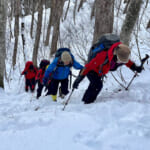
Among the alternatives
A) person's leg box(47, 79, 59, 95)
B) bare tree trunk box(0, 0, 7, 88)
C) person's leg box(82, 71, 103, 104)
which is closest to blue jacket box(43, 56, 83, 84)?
person's leg box(47, 79, 59, 95)

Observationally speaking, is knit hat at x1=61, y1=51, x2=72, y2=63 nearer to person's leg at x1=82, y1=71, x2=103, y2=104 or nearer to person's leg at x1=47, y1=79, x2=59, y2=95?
person's leg at x1=82, y1=71, x2=103, y2=104

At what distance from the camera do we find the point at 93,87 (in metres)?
3.35

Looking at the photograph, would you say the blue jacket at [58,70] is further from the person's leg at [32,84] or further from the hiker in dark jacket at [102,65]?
the person's leg at [32,84]

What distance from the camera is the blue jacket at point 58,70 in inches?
145

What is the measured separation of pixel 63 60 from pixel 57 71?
0.52 m

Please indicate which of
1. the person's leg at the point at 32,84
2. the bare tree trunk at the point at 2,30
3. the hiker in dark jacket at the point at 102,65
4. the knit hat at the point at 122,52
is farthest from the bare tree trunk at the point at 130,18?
the person's leg at the point at 32,84

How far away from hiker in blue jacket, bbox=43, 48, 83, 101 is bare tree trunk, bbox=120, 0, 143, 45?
5.30 ft

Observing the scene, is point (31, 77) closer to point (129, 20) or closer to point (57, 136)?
point (129, 20)

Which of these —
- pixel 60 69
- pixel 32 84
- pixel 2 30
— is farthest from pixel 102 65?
pixel 32 84

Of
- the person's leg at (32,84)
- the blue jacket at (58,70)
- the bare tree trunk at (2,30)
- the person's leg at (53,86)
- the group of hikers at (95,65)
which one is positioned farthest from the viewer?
the person's leg at (32,84)

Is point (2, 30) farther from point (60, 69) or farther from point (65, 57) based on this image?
point (65, 57)

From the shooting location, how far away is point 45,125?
2.23 metres

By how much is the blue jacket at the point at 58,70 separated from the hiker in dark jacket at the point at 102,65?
712mm

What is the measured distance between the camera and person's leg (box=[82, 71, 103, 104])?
3236mm
